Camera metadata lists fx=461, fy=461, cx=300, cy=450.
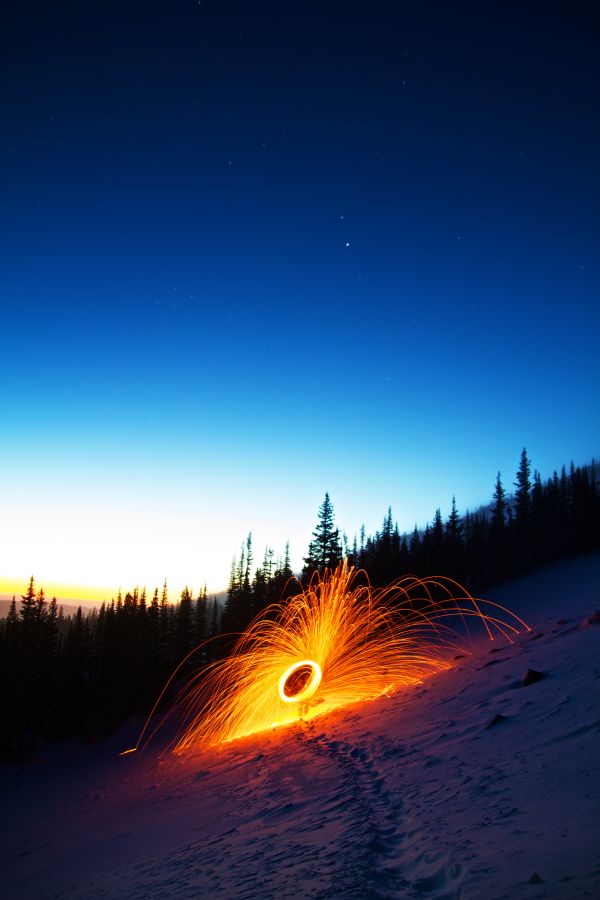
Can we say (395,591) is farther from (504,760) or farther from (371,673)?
(504,760)

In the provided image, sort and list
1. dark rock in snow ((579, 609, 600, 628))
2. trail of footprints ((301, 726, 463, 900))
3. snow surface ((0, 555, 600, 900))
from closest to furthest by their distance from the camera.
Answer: trail of footprints ((301, 726, 463, 900))
snow surface ((0, 555, 600, 900))
dark rock in snow ((579, 609, 600, 628))

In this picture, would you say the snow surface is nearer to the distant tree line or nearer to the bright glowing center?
the bright glowing center

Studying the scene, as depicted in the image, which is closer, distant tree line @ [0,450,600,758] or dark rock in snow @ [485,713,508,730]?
dark rock in snow @ [485,713,508,730]

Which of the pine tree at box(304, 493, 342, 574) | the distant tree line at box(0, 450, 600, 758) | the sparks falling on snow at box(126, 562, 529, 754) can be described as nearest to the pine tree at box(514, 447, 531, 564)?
the distant tree line at box(0, 450, 600, 758)

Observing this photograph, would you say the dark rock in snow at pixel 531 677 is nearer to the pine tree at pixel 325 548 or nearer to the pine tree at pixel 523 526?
the pine tree at pixel 325 548

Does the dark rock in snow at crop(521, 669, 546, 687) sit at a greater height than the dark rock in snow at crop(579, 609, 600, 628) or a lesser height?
lesser

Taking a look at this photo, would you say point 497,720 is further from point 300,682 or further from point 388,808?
point 300,682

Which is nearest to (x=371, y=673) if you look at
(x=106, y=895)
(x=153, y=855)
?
(x=153, y=855)
